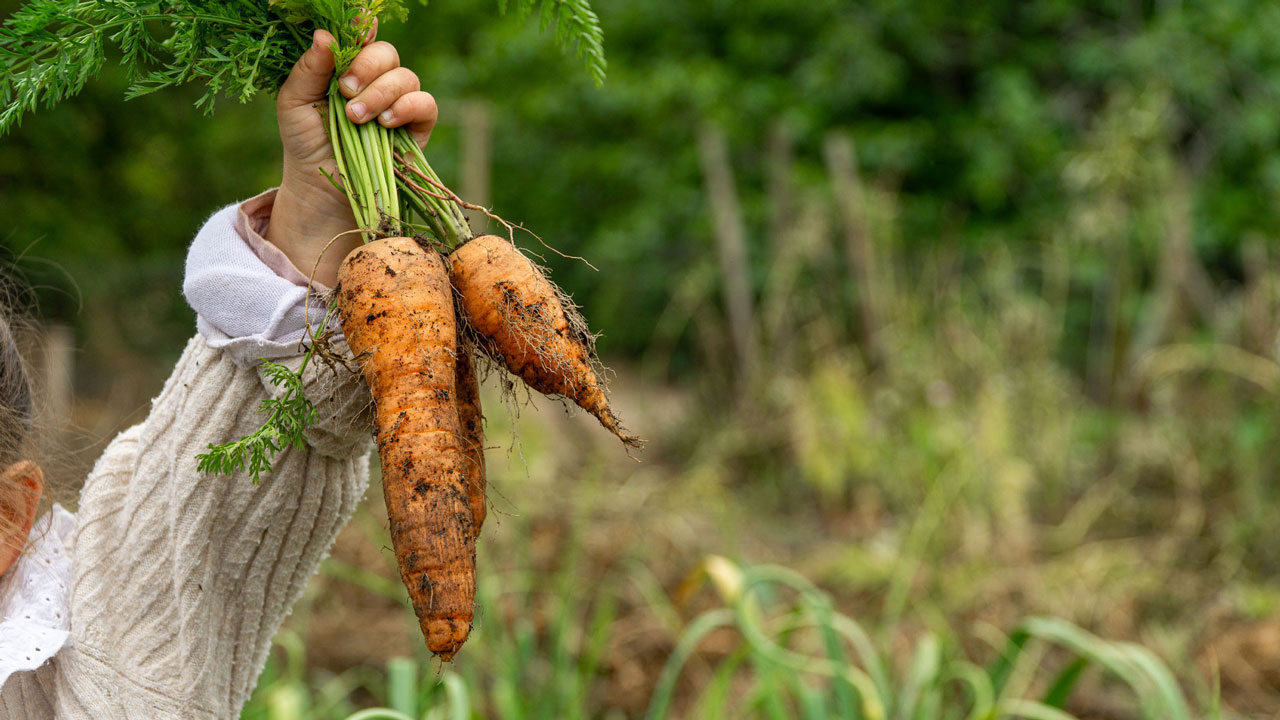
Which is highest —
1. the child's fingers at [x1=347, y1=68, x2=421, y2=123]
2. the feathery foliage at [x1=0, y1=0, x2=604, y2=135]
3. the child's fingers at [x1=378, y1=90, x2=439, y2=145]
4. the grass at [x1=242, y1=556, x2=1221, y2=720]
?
the feathery foliage at [x1=0, y1=0, x2=604, y2=135]

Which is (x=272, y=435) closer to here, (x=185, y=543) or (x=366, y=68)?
(x=185, y=543)

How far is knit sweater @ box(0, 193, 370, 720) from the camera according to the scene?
1.11 meters

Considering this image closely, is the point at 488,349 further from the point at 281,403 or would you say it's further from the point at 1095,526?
the point at 1095,526

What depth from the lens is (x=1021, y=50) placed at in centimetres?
748

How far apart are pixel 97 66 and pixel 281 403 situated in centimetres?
39

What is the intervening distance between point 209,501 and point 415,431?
0.28 meters

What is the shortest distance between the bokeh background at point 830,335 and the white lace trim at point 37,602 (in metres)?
0.14

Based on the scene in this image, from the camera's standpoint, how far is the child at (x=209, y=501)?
1.09 m

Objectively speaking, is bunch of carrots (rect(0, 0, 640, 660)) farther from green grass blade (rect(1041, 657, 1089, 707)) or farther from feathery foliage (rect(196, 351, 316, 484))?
green grass blade (rect(1041, 657, 1089, 707))

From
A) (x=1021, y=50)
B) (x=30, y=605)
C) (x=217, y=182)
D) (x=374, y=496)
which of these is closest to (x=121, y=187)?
(x=217, y=182)

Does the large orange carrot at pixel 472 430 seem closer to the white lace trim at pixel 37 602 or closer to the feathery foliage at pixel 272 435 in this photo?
the feathery foliage at pixel 272 435

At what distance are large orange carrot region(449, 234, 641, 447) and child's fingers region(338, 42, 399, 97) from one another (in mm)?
201

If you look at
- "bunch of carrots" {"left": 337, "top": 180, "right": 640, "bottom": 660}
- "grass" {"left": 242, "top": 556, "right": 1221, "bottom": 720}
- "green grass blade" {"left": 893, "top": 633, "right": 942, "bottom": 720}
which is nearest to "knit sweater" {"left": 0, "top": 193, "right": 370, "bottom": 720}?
"bunch of carrots" {"left": 337, "top": 180, "right": 640, "bottom": 660}

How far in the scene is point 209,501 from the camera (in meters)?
1.11
